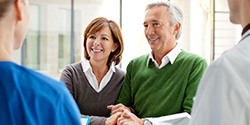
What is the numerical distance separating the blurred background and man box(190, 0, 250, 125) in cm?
368

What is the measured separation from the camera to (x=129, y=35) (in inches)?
179

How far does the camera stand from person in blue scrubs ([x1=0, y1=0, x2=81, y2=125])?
0.52m

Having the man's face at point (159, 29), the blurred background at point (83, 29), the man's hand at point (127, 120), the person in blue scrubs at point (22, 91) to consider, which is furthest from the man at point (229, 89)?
the blurred background at point (83, 29)

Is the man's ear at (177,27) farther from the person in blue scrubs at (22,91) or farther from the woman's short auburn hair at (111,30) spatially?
the person in blue scrubs at (22,91)

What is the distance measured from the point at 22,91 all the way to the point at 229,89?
475 millimetres

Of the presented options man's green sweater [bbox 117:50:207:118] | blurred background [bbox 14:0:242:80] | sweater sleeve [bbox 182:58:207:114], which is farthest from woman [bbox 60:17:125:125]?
blurred background [bbox 14:0:242:80]

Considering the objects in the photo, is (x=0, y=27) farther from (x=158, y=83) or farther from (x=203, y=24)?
(x=203, y=24)

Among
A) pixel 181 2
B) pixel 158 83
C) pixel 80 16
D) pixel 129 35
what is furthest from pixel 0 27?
pixel 80 16

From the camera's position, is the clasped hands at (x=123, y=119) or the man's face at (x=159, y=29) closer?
the clasped hands at (x=123, y=119)

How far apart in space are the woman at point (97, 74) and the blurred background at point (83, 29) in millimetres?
2556

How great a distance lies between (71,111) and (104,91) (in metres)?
1.27

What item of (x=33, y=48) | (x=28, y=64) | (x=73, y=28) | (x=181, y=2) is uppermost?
(x=181, y=2)

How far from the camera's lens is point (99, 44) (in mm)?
1904

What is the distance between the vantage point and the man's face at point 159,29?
6.03ft
